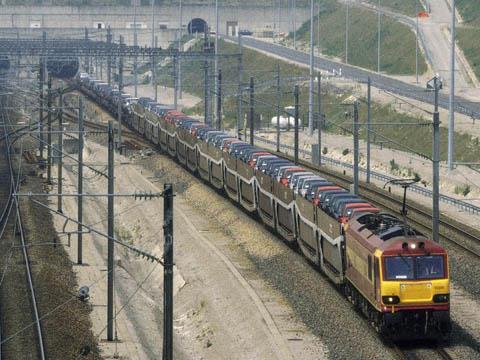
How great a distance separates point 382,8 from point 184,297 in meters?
139

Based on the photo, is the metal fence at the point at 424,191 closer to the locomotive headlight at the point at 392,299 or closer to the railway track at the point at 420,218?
the railway track at the point at 420,218

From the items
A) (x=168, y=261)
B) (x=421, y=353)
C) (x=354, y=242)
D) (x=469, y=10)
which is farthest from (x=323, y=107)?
(x=168, y=261)

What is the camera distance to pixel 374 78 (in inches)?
5143

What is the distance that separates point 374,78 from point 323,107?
11.3 m

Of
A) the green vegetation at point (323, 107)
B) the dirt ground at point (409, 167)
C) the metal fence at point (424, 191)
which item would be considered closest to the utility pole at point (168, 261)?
the dirt ground at point (409, 167)

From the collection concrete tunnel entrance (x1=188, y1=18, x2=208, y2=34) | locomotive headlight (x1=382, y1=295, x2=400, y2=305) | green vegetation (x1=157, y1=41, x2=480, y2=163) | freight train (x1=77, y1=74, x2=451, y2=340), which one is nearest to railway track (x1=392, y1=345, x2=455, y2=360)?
freight train (x1=77, y1=74, x2=451, y2=340)

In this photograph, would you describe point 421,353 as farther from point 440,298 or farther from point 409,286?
point 409,286

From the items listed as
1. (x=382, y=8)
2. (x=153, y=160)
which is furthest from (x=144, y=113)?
(x=382, y=8)

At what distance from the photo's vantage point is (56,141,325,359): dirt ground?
34844 millimetres

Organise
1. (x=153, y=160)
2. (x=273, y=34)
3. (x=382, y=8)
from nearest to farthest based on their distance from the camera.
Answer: (x=153, y=160) < (x=382, y=8) < (x=273, y=34)

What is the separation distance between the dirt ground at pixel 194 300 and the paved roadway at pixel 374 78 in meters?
43.0

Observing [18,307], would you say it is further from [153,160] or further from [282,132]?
[282,132]

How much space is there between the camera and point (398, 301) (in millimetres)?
31438

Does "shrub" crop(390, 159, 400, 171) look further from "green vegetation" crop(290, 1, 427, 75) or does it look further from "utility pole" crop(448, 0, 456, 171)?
"green vegetation" crop(290, 1, 427, 75)
